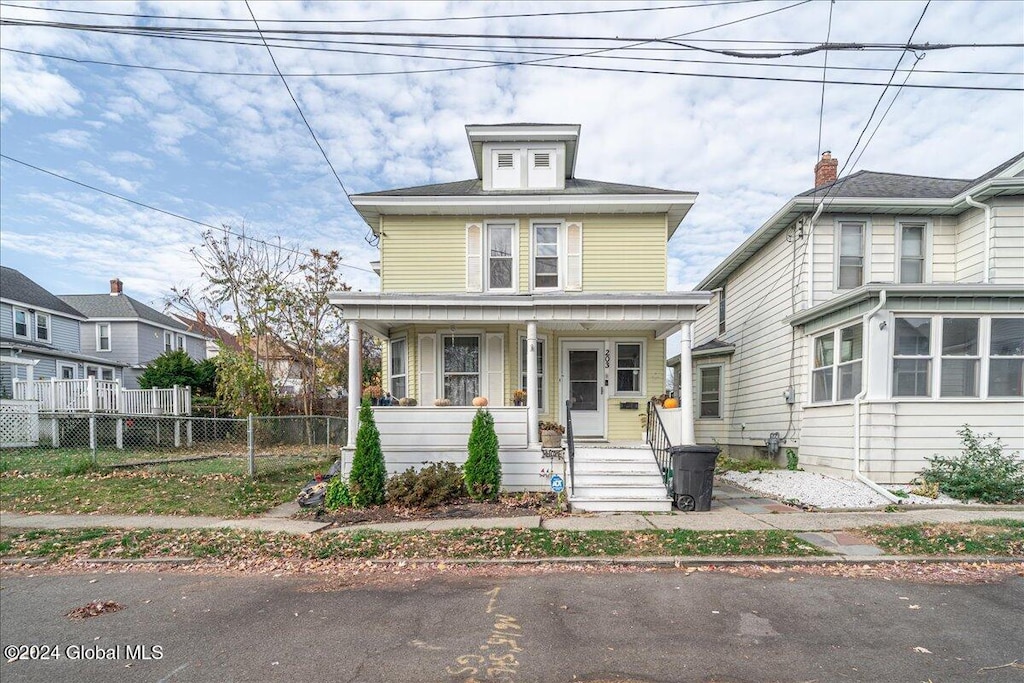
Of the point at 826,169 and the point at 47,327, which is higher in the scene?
the point at 826,169

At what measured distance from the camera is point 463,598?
16.1ft

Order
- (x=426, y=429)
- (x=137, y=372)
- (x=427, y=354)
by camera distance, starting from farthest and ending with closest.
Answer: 1. (x=137, y=372)
2. (x=427, y=354)
3. (x=426, y=429)

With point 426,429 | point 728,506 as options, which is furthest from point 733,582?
point 426,429

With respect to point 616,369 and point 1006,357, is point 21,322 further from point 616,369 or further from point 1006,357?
point 1006,357

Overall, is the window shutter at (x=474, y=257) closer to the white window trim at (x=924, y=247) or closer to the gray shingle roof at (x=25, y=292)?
the white window trim at (x=924, y=247)

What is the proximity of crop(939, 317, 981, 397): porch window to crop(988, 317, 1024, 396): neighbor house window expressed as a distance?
25 centimetres

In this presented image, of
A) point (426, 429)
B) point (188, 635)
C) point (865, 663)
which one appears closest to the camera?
point (865, 663)

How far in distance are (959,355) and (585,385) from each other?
7.09 metres

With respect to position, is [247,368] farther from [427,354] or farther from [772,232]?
[772,232]

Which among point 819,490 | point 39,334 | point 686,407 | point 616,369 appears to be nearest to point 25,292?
point 39,334

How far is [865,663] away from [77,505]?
36.7ft

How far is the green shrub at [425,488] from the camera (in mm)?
8297

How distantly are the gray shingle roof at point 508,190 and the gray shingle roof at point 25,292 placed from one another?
22.3 metres

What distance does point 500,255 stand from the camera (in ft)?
38.1
